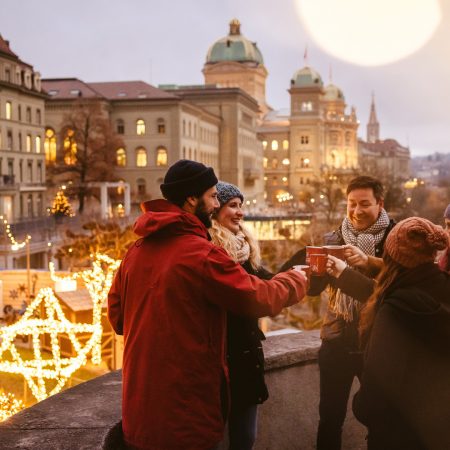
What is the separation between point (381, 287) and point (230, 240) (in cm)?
95

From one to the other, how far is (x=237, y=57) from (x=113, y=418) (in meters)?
134

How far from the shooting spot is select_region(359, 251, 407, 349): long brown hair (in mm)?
3297

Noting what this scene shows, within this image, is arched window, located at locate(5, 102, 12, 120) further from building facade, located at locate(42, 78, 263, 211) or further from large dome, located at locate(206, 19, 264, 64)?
large dome, located at locate(206, 19, 264, 64)

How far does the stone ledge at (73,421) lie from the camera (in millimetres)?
3275

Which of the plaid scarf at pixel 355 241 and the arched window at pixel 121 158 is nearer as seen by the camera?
the plaid scarf at pixel 355 241

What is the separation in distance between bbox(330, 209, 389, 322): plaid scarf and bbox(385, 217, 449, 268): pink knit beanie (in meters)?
0.97

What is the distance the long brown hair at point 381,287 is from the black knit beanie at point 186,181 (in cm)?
87

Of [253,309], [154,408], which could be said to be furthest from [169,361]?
[253,309]

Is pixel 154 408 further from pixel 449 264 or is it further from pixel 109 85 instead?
pixel 109 85

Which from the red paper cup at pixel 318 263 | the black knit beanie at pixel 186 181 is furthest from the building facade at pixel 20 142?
the black knit beanie at pixel 186 181

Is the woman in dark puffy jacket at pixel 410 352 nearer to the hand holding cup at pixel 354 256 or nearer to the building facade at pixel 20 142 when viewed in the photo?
the hand holding cup at pixel 354 256

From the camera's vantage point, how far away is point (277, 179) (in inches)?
5443

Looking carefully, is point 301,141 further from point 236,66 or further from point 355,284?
point 355,284

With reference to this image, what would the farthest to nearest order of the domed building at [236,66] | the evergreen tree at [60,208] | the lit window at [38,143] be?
1. the domed building at [236,66]
2. the lit window at [38,143]
3. the evergreen tree at [60,208]
